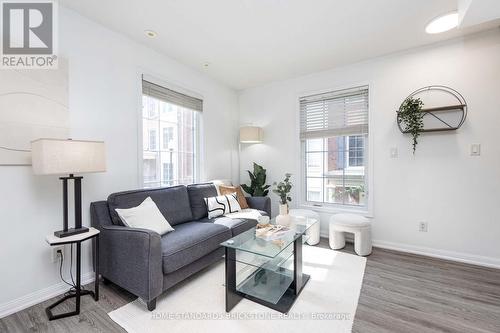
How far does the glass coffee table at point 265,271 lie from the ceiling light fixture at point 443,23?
7.99ft

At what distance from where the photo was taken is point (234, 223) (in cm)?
263

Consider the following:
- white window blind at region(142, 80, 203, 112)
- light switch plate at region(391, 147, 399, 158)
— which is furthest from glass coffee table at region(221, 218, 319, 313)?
white window blind at region(142, 80, 203, 112)

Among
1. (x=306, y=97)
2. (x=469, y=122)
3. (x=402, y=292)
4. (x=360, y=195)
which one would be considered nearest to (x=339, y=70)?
(x=306, y=97)

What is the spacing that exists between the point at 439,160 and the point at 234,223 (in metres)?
2.61

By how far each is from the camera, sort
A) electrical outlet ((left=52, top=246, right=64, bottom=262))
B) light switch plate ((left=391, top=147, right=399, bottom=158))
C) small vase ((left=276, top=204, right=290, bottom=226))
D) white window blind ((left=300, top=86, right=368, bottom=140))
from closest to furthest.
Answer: electrical outlet ((left=52, top=246, right=64, bottom=262)), small vase ((left=276, top=204, right=290, bottom=226)), light switch plate ((left=391, top=147, right=399, bottom=158)), white window blind ((left=300, top=86, right=368, bottom=140))

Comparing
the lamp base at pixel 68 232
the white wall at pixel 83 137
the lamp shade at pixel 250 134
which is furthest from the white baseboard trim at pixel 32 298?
the lamp shade at pixel 250 134

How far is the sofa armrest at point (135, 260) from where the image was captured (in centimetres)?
169

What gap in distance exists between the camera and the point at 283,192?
2.46 metres

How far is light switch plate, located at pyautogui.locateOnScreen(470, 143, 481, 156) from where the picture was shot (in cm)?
249

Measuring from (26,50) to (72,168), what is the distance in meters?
1.16

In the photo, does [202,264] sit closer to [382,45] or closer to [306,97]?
[306,97]

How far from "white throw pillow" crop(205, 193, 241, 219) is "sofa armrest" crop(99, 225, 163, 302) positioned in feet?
3.74

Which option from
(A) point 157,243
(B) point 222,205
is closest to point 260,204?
(B) point 222,205

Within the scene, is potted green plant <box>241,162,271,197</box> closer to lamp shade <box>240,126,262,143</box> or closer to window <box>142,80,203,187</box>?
lamp shade <box>240,126,262,143</box>
